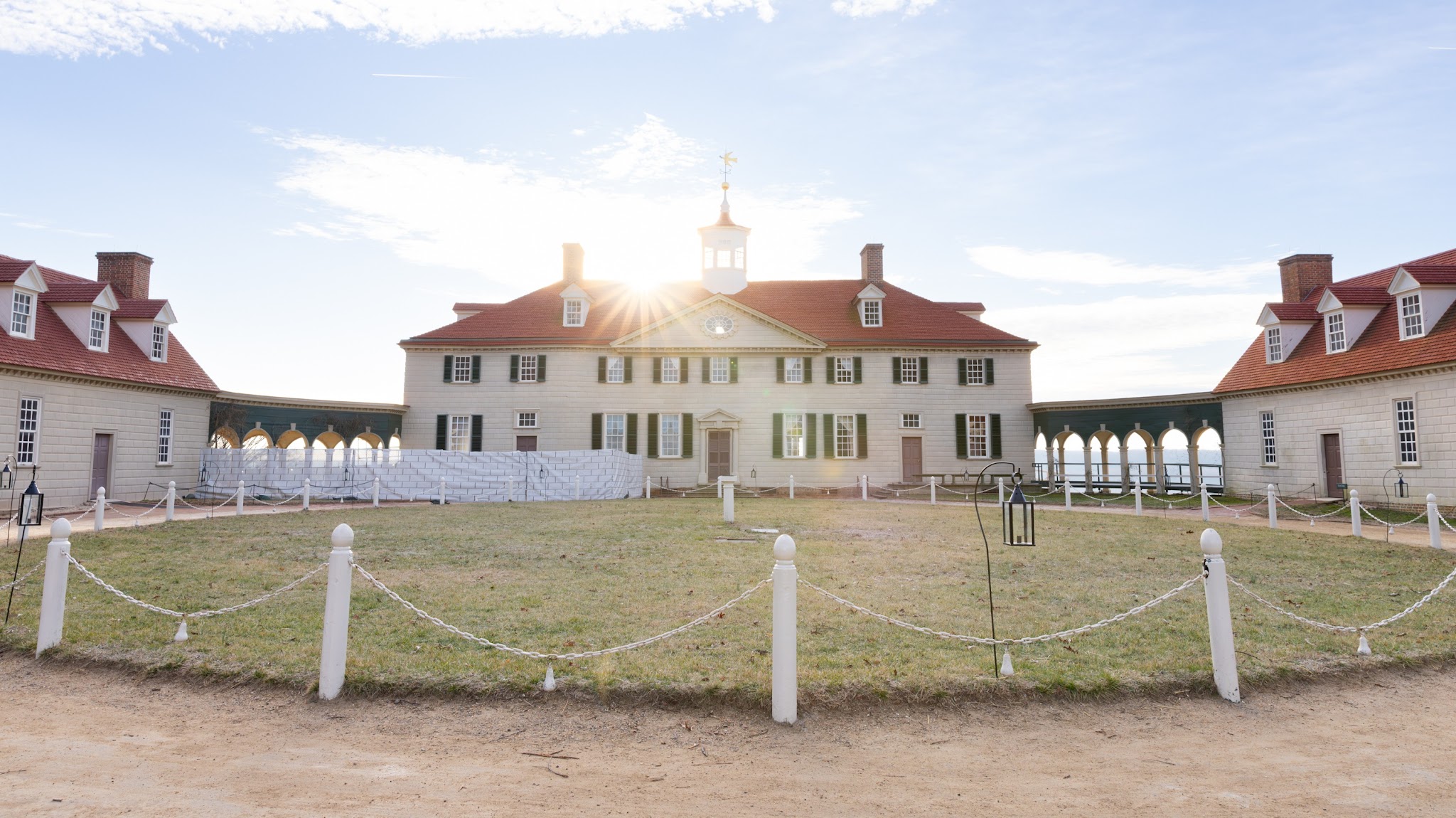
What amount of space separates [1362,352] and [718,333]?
21.7m

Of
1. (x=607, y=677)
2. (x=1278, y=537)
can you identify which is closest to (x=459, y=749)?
(x=607, y=677)

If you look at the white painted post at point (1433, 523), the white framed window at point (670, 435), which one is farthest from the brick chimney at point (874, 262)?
the white painted post at point (1433, 523)

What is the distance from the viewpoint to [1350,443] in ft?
71.4

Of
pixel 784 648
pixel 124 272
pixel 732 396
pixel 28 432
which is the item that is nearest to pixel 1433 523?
pixel 784 648

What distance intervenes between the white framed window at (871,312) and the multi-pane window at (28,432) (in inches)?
1119

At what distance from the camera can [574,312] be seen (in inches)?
1312

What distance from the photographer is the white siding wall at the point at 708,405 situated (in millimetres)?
31875

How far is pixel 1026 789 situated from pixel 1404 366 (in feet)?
74.2

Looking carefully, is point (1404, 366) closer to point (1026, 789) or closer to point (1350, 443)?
point (1350, 443)

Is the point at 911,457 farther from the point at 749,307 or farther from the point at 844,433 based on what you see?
the point at 749,307

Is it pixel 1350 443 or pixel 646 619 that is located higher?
pixel 1350 443

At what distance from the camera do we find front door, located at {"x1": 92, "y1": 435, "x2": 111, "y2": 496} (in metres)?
22.3

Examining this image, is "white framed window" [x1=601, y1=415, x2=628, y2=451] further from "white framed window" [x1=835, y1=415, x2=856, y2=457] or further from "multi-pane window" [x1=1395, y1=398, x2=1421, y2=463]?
"multi-pane window" [x1=1395, y1=398, x2=1421, y2=463]

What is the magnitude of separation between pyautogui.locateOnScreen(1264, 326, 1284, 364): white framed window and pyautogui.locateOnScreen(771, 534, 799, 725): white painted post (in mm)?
27456
